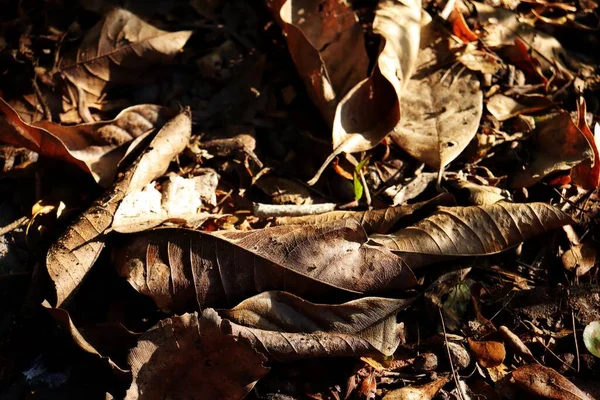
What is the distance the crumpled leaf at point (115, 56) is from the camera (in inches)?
101

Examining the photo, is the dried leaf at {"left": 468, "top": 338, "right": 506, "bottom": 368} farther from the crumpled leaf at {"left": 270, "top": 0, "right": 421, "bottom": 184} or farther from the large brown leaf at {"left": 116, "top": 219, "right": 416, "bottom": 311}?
the crumpled leaf at {"left": 270, "top": 0, "right": 421, "bottom": 184}

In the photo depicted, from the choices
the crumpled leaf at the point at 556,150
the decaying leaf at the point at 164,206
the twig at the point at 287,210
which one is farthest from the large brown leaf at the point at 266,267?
the crumpled leaf at the point at 556,150

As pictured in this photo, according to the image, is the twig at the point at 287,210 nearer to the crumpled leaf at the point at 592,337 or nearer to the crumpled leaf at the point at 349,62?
the crumpled leaf at the point at 349,62

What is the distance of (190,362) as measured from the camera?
1819mm

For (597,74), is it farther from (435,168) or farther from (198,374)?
(198,374)

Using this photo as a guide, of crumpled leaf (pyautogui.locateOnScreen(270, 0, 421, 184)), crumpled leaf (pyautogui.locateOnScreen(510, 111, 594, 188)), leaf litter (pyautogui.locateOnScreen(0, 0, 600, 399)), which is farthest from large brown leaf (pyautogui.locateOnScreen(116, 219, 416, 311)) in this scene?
crumpled leaf (pyautogui.locateOnScreen(510, 111, 594, 188))

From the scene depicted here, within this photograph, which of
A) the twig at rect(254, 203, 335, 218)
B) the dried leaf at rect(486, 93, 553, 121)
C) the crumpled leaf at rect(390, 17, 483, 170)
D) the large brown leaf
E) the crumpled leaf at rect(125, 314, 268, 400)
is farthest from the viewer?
the dried leaf at rect(486, 93, 553, 121)

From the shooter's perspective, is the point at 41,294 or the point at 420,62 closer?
the point at 41,294

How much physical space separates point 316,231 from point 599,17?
1853 millimetres

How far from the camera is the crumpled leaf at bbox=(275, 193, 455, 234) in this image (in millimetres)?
2100

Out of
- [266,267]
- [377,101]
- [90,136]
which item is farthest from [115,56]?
[266,267]

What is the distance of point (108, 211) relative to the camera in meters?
2.05

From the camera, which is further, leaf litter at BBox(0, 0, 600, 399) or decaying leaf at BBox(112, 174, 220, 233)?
decaying leaf at BBox(112, 174, 220, 233)

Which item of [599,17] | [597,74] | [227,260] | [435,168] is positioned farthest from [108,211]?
[599,17]
